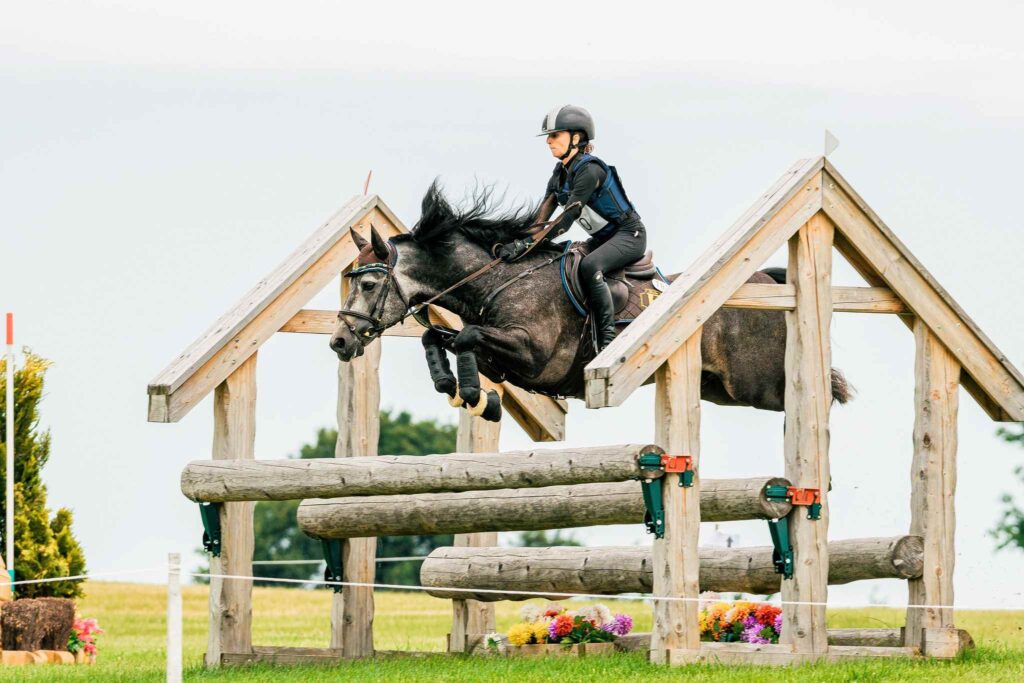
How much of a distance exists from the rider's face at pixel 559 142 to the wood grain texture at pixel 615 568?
2.80 meters

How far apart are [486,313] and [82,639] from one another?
5.37 meters

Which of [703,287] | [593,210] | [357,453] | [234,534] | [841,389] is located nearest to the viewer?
[703,287]

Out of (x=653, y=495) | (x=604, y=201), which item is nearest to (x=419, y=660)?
(x=653, y=495)

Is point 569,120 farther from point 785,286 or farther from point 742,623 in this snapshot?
point 742,623

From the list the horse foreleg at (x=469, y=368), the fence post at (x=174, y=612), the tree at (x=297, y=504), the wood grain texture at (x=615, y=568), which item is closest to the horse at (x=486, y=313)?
the horse foreleg at (x=469, y=368)

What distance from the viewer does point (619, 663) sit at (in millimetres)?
10109

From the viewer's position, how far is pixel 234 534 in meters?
11.6

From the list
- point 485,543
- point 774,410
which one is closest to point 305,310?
point 485,543

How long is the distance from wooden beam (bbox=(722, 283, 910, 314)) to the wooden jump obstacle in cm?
1

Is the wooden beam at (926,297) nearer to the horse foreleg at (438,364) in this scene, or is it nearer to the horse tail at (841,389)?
the horse tail at (841,389)

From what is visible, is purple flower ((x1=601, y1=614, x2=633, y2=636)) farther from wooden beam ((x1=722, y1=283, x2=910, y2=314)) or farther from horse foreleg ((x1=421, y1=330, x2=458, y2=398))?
wooden beam ((x1=722, y1=283, x2=910, y2=314))

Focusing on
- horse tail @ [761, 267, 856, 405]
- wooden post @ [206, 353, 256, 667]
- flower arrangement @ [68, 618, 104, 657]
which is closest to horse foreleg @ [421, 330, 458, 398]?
wooden post @ [206, 353, 256, 667]

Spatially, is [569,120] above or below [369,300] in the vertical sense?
above

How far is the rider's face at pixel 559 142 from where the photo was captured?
36.7 ft
